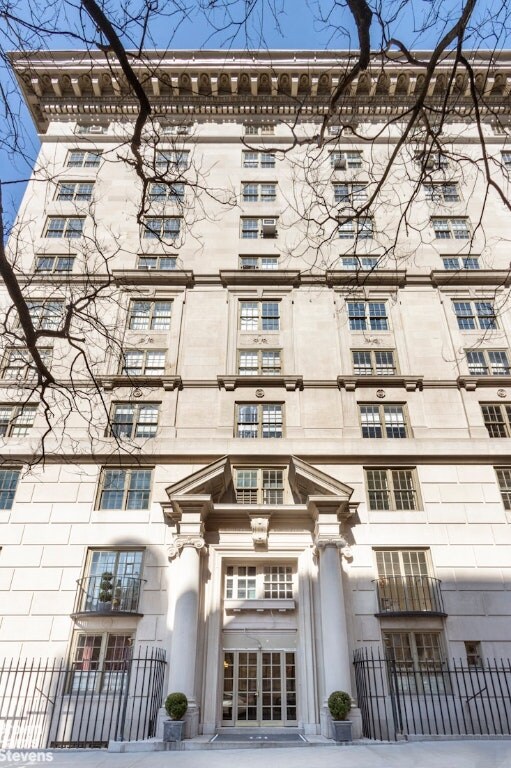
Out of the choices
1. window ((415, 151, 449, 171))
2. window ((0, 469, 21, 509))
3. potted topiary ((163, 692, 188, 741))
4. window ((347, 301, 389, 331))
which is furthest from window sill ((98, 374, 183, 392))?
window ((415, 151, 449, 171))

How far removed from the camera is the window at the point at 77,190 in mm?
28438

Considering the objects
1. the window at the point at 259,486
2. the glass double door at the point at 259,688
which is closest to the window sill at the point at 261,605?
the glass double door at the point at 259,688

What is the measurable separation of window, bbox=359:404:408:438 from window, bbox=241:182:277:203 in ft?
46.4

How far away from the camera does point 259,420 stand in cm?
2106

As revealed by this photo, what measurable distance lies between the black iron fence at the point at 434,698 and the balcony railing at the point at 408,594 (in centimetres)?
164

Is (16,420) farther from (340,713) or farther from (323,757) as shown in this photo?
(323,757)

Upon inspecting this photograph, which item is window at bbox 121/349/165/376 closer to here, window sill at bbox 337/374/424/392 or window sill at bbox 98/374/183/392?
window sill at bbox 98/374/183/392

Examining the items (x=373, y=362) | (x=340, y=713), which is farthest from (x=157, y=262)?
(x=340, y=713)

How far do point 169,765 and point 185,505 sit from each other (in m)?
8.13

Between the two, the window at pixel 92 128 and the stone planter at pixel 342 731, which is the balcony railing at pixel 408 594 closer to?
Result: the stone planter at pixel 342 731

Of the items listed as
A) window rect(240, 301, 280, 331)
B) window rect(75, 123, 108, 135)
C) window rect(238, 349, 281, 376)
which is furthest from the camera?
window rect(75, 123, 108, 135)

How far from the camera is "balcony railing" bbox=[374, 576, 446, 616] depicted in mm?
16922

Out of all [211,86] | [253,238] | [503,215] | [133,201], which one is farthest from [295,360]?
[211,86]

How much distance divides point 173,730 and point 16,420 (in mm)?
13683
